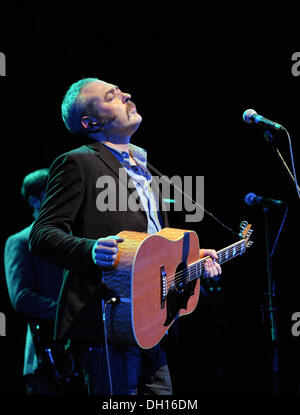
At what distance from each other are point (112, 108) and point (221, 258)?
1.17 metres

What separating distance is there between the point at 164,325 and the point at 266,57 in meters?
3.37

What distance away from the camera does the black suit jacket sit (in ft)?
6.34

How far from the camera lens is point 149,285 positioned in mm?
2025

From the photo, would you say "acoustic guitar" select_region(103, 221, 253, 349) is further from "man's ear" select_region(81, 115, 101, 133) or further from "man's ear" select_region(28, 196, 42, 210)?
"man's ear" select_region(28, 196, 42, 210)

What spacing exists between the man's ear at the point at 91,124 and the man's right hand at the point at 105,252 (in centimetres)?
93

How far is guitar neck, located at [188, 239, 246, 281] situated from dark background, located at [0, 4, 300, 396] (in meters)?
1.56

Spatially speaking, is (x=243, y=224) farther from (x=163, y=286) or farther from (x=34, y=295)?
(x=34, y=295)

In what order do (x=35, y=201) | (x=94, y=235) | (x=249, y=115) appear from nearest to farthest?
(x=94, y=235) → (x=249, y=115) → (x=35, y=201)

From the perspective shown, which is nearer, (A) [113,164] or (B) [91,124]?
(A) [113,164]

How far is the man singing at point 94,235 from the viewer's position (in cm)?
194
